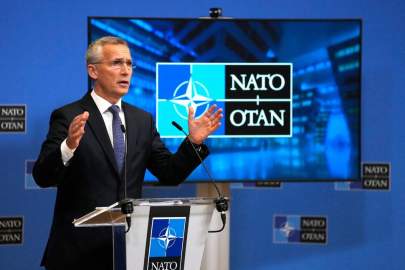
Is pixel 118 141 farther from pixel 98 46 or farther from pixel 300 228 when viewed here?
pixel 300 228

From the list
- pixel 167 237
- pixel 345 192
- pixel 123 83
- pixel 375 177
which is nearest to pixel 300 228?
pixel 345 192

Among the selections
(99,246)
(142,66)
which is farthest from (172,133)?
(99,246)

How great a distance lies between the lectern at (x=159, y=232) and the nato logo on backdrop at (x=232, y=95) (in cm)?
139

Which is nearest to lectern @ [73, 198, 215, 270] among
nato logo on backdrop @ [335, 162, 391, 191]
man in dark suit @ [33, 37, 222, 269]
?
man in dark suit @ [33, 37, 222, 269]

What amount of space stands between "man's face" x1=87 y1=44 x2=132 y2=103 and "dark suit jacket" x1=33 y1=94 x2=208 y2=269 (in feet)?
0.25

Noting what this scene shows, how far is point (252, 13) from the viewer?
13.3ft

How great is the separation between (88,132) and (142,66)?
95cm

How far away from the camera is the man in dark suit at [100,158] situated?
251 cm

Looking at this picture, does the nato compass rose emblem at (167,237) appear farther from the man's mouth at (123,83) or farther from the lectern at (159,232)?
the man's mouth at (123,83)

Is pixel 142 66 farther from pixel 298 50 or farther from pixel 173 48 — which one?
pixel 298 50

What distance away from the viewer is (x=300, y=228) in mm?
4070

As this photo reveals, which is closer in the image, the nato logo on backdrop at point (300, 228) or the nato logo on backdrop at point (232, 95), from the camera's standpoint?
the nato logo on backdrop at point (232, 95)

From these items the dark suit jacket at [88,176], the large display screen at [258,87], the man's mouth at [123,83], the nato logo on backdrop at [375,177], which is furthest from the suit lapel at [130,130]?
the nato logo on backdrop at [375,177]

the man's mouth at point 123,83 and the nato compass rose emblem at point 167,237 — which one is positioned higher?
the man's mouth at point 123,83
